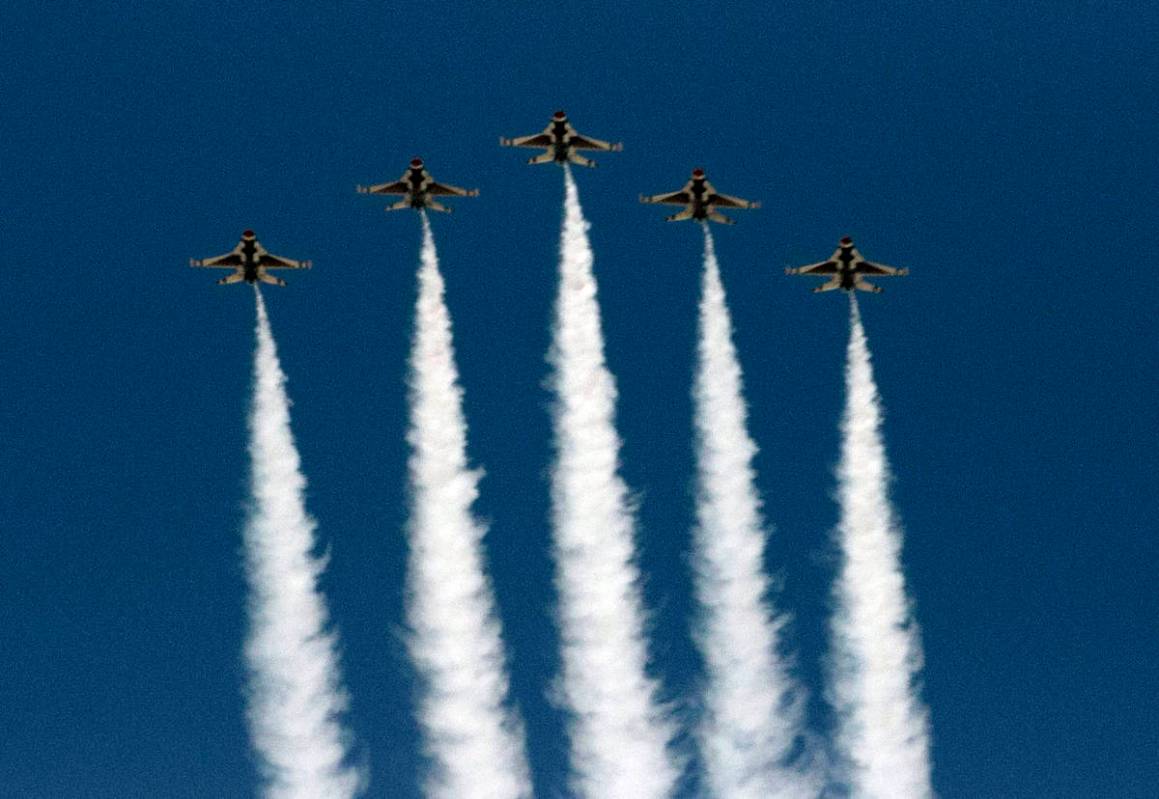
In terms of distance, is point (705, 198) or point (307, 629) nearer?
point (307, 629)

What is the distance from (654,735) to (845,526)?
40.1 feet

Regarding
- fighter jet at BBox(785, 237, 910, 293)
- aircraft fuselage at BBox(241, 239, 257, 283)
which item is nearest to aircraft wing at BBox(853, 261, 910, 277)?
fighter jet at BBox(785, 237, 910, 293)

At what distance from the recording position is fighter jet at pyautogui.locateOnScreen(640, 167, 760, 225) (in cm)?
8381

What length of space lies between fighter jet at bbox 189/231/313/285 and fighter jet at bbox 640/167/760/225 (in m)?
15.4

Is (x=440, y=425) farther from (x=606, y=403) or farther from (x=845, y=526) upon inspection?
(x=845, y=526)

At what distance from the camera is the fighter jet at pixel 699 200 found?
83.8 m

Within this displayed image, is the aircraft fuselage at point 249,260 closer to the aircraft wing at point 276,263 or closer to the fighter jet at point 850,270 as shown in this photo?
the aircraft wing at point 276,263

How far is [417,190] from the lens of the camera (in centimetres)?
8294

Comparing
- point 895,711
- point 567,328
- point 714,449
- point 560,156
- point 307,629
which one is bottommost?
point 895,711

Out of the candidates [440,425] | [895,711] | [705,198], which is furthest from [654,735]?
[705,198]

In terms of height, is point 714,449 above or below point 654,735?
above

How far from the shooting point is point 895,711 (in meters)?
80.9

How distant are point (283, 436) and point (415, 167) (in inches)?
487

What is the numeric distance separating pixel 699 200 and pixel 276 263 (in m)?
17.7
